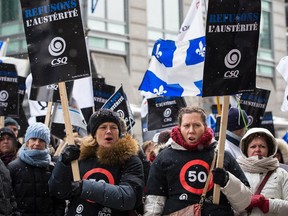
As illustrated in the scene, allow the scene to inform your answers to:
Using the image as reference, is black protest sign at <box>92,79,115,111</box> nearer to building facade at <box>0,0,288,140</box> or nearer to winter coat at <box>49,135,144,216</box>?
winter coat at <box>49,135,144,216</box>

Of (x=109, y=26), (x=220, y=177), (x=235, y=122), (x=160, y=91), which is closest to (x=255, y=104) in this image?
(x=160, y=91)

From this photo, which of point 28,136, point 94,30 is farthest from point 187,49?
point 94,30

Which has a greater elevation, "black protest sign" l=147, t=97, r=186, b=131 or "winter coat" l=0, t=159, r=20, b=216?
"black protest sign" l=147, t=97, r=186, b=131

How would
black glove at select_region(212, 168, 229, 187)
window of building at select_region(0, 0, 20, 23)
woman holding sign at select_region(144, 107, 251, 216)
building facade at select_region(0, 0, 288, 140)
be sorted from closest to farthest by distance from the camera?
black glove at select_region(212, 168, 229, 187), woman holding sign at select_region(144, 107, 251, 216), building facade at select_region(0, 0, 288, 140), window of building at select_region(0, 0, 20, 23)

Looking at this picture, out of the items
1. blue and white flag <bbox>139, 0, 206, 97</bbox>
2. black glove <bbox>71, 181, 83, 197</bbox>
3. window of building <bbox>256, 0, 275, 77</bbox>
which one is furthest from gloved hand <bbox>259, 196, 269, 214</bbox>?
window of building <bbox>256, 0, 275, 77</bbox>

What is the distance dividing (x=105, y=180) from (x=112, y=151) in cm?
23

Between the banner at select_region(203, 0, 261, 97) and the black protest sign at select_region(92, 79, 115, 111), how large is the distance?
4645 mm

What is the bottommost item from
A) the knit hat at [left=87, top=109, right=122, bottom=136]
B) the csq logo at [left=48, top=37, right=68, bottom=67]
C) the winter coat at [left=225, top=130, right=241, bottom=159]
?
the winter coat at [left=225, top=130, right=241, bottom=159]

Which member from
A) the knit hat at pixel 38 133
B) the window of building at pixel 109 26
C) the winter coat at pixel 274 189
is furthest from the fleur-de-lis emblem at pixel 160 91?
the window of building at pixel 109 26

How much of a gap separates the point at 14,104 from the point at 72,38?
3.84 meters

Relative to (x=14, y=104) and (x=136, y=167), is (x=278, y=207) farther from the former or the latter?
(x=14, y=104)

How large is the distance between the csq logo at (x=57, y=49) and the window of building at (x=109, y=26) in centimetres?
1337

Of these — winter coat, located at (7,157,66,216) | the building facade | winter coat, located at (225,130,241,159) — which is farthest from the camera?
the building facade

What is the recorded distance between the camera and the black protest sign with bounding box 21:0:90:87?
501 centimetres
